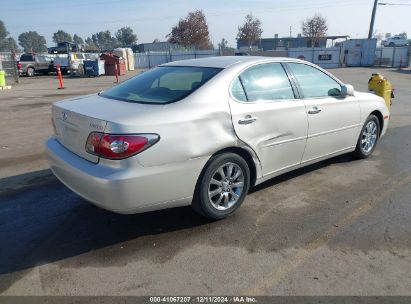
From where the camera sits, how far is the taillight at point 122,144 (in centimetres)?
308

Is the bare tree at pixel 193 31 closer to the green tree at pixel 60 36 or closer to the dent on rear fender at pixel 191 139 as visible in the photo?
Answer: the dent on rear fender at pixel 191 139

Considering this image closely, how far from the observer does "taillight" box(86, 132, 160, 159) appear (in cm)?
308

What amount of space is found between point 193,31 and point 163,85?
65377 mm

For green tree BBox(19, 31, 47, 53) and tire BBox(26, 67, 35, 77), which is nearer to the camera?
tire BBox(26, 67, 35, 77)

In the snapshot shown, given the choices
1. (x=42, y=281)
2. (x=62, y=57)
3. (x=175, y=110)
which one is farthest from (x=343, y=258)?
(x=62, y=57)

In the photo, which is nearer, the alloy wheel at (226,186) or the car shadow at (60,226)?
the car shadow at (60,226)

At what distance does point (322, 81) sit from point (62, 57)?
31.9 meters

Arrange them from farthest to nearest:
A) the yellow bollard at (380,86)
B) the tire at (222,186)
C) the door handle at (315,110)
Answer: the yellow bollard at (380,86), the door handle at (315,110), the tire at (222,186)

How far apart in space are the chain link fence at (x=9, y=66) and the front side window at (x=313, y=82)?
22186mm

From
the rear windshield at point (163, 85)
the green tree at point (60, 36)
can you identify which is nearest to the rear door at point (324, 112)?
the rear windshield at point (163, 85)

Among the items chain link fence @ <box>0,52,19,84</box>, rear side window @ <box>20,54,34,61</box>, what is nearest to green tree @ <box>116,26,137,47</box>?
rear side window @ <box>20,54,34,61</box>

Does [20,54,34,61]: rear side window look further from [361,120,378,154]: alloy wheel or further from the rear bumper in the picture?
the rear bumper

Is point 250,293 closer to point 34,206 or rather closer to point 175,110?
point 175,110

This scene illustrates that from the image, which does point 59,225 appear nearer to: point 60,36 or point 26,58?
point 26,58
